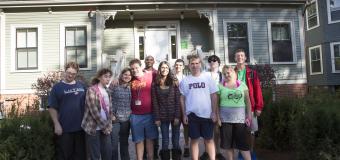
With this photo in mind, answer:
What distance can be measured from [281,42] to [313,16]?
35.3ft

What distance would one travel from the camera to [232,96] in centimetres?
620

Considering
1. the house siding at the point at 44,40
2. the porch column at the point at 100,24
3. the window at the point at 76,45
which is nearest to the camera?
the house siding at the point at 44,40

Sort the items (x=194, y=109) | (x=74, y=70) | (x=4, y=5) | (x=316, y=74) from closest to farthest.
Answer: (x=74, y=70), (x=194, y=109), (x=4, y=5), (x=316, y=74)

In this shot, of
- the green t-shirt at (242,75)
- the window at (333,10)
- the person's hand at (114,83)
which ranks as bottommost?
the person's hand at (114,83)

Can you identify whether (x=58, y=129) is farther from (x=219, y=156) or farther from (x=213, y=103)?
(x=219, y=156)

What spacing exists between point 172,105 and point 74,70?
5.49 ft

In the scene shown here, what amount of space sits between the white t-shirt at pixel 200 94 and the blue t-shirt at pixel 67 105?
1.70m

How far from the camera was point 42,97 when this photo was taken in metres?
14.3

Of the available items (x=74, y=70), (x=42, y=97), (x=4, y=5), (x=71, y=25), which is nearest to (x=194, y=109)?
(x=74, y=70)

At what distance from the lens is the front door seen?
55.9 feet

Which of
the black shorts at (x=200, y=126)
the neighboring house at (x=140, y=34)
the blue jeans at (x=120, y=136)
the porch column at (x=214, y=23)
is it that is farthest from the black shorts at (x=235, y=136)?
the porch column at (x=214, y=23)

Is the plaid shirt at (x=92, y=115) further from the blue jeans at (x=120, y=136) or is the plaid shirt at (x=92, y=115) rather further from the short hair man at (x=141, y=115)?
the short hair man at (x=141, y=115)

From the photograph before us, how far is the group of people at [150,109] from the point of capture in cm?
576

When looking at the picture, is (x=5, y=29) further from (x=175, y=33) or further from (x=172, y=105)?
(x=172, y=105)
